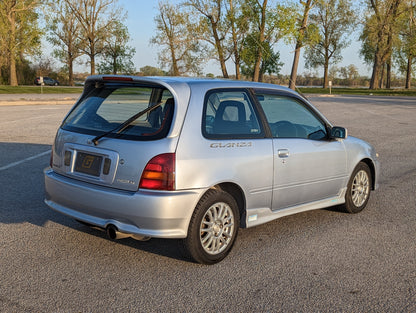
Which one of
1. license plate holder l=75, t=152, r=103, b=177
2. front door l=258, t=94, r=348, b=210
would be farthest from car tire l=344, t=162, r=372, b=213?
license plate holder l=75, t=152, r=103, b=177

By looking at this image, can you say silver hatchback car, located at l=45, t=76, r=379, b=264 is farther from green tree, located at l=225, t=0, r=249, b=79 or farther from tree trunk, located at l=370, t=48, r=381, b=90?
tree trunk, located at l=370, t=48, r=381, b=90

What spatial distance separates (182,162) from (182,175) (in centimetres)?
11

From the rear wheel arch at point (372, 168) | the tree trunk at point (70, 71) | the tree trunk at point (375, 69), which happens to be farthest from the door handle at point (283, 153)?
the tree trunk at point (70, 71)

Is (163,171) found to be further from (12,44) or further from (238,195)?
(12,44)

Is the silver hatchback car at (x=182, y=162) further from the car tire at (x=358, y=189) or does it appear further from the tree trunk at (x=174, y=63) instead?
the tree trunk at (x=174, y=63)

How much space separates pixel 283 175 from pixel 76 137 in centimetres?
→ 204

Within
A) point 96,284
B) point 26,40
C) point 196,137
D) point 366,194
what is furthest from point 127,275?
point 26,40

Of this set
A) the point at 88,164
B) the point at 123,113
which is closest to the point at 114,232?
the point at 88,164

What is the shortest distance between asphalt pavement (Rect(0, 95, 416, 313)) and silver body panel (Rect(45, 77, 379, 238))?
0.38m

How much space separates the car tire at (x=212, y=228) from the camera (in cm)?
428

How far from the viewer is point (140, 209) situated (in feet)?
13.4

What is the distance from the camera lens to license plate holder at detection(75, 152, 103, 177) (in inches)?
173

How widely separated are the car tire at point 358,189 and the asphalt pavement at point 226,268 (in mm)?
140

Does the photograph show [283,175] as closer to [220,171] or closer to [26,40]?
[220,171]
